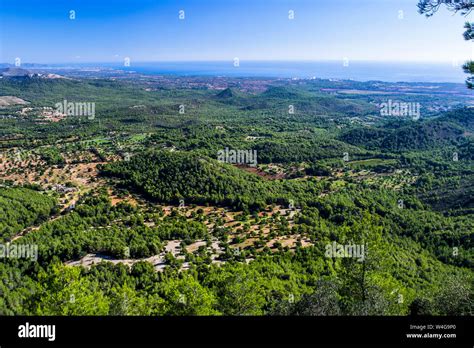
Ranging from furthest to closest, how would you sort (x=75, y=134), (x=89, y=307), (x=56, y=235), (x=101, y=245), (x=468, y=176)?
(x=75, y=134) < (x=468, y=176) < (x=56, y=235) < (x=101, y=245) < (x=89, y=307)

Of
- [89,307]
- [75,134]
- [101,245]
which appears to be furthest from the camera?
[75,134]

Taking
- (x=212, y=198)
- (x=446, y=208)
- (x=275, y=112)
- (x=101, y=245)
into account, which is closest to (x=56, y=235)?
(x=101, y=245)

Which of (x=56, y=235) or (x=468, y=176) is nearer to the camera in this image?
(x=56, y=235)

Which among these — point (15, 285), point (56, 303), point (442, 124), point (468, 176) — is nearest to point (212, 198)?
point (15, 285)

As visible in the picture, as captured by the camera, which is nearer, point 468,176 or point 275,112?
point 468,176
